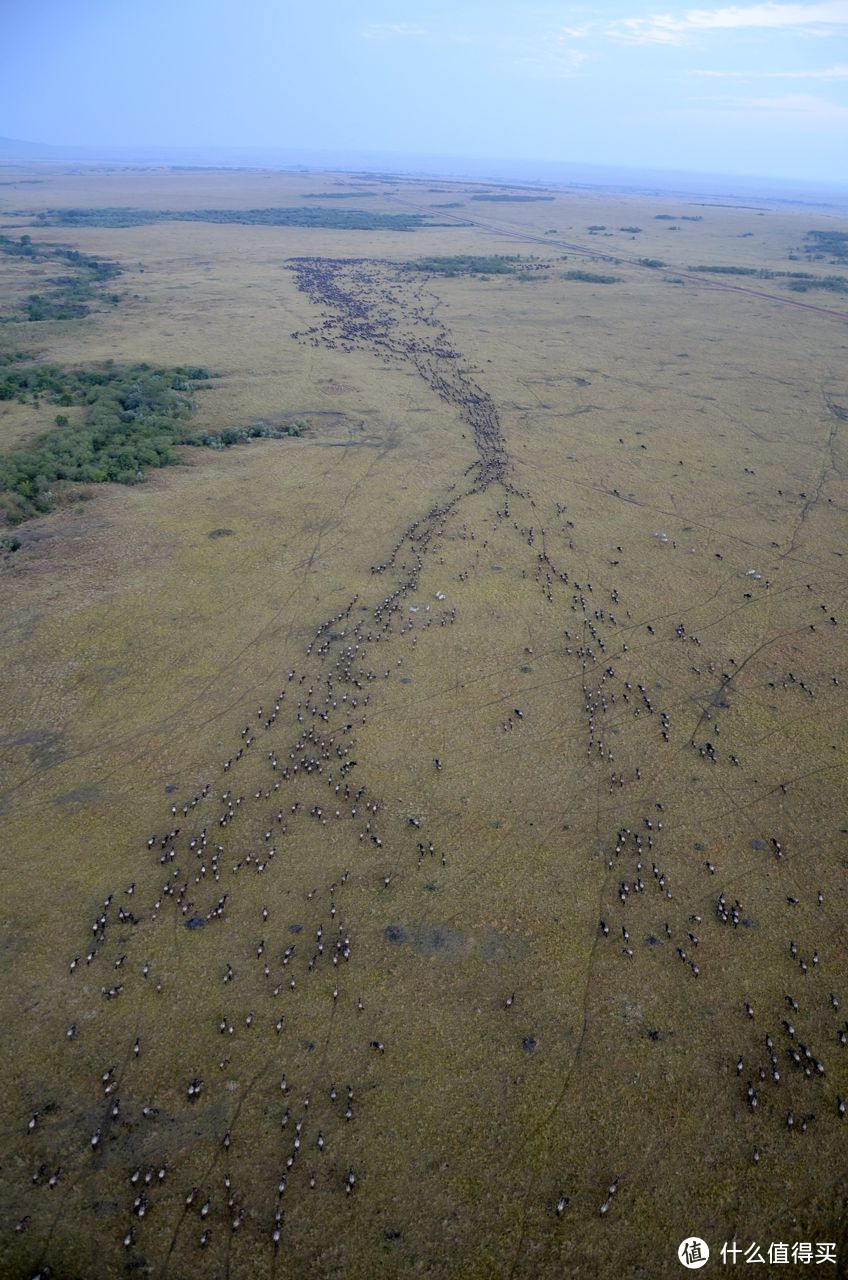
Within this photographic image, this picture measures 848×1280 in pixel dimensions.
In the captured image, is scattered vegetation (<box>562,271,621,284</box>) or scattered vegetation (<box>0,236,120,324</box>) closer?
scattered vegetation (<box>0,236,120,324</box>)

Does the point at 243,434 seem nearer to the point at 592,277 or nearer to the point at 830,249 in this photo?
the point at 592,277

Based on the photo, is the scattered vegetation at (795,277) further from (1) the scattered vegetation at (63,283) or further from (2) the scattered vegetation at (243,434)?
(1) the scattered vegetation at (63,283)

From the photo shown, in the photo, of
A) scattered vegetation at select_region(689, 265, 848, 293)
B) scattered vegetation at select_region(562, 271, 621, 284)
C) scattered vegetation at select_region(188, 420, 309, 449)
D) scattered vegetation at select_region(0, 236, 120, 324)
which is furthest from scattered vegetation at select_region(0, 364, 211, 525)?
scattered vegetation at select_region(689, 265, 848, 293)

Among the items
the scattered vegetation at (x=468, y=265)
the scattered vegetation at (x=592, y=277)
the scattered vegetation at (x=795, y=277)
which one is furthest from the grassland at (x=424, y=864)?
the scattered vegetation at (x=795, y=277)

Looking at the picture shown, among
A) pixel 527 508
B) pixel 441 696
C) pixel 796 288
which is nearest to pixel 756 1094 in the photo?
pixel 441 696

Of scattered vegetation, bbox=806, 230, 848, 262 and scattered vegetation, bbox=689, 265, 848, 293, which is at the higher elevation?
scattered vegetation, bbox=806, 230, 848, 262

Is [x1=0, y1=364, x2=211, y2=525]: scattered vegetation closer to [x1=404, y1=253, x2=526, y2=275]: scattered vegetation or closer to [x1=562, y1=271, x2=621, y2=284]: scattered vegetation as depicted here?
[x1=404, y1=253, x2=526, y2=275]: scattered vegetation

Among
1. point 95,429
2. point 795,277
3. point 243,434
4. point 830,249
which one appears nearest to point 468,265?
point 795,277
